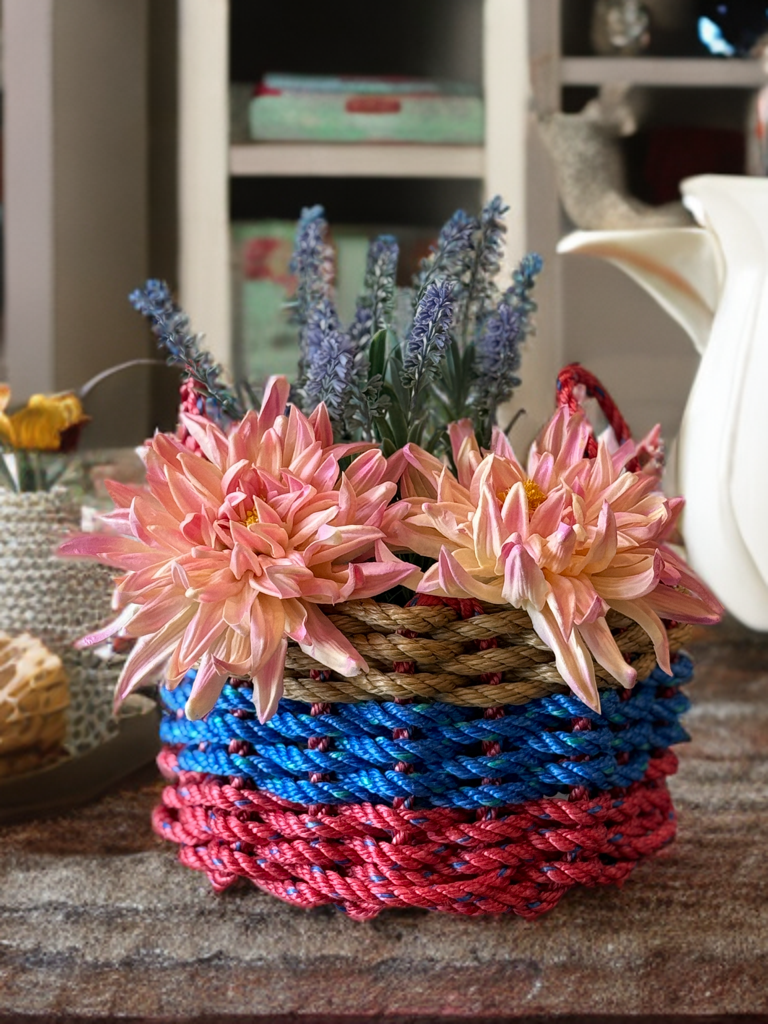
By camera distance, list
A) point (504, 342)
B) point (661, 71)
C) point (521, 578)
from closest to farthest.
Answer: point (521, 578), point (504, 342), point (661, 71)

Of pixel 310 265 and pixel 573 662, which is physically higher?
pixel 310 265

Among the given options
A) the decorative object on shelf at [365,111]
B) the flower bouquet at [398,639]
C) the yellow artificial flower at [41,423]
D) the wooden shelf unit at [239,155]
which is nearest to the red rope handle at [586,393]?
the flower bouquet at [398,639]

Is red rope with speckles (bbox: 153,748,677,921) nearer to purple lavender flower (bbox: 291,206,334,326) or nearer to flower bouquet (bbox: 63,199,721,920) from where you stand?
flower bouquet (bbox: 63,199,721,920)

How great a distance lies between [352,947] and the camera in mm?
335

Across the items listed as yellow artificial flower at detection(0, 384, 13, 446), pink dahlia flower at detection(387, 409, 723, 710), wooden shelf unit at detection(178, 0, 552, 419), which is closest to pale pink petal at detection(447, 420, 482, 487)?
pink dahlia flower at detection(387, 409, 723, 710)

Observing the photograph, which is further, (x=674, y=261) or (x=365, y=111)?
(x=365, y=111)

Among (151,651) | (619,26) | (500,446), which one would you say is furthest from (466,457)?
(619,26)

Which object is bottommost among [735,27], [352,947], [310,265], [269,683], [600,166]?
[352,947]

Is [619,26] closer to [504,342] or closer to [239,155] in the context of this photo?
[239,155]

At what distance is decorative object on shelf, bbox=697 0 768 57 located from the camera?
100 centimetres

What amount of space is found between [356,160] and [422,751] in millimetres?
794

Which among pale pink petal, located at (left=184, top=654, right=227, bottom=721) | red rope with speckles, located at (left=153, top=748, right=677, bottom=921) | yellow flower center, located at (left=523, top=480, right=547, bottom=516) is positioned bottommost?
red rope with speckles, located at (left=153, top=748, right=677, bottom=921)

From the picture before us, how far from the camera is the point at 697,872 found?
39cm

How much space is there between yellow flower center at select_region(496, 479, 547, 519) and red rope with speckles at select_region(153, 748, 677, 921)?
0.32ft
